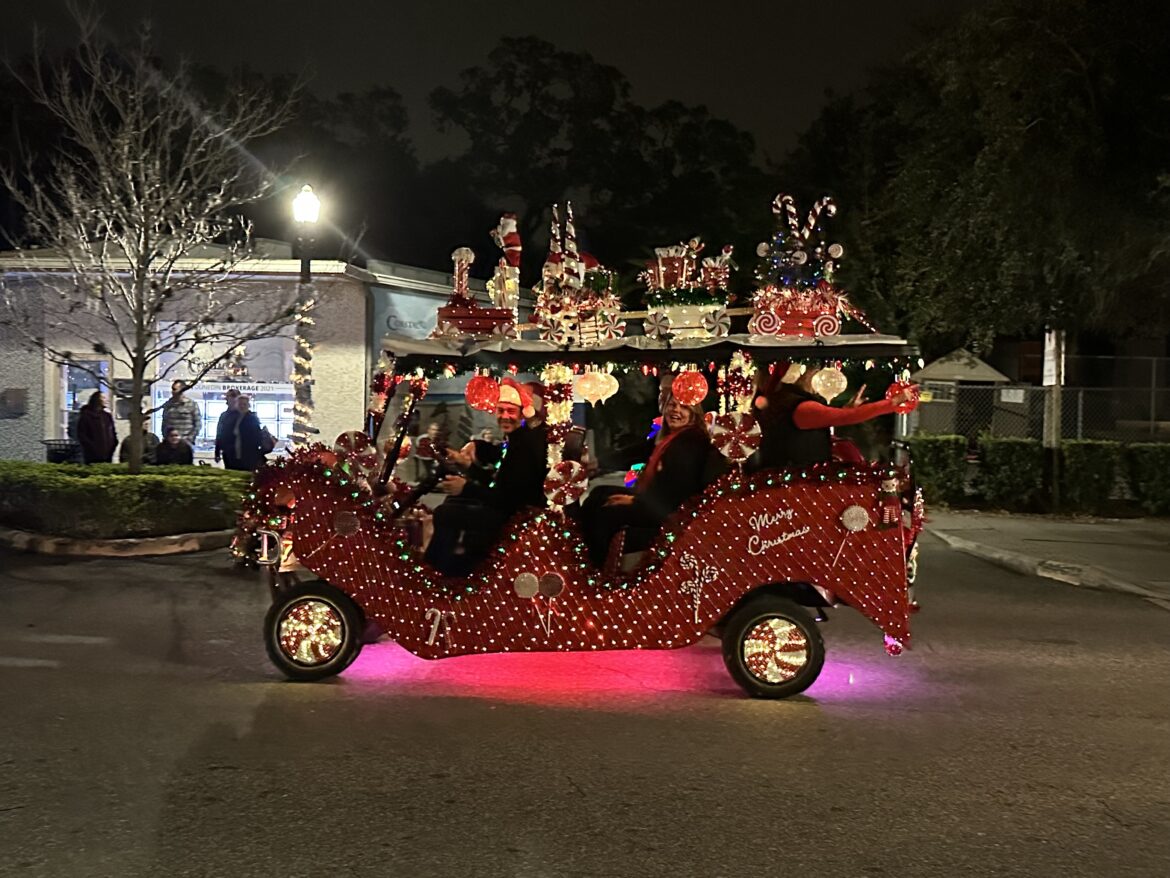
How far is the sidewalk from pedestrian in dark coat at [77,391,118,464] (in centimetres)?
1097

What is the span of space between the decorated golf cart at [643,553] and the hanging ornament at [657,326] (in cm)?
7

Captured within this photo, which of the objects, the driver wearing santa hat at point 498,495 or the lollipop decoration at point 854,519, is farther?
the driver wearing santa hat at point 498,495

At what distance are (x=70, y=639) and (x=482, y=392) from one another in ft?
12.1

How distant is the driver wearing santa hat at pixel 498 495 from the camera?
710 cm

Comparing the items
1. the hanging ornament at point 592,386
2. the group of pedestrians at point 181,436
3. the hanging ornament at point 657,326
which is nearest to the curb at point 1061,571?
the hanging ornament at point 657,326

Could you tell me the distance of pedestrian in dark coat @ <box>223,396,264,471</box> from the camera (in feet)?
50.6

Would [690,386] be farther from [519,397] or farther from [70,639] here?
[70,639]

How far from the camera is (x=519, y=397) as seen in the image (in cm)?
743

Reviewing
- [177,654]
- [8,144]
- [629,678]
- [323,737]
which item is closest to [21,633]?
[177,654]

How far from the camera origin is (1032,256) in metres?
15.9

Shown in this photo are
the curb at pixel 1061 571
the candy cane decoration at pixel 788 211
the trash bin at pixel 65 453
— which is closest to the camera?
the candy cane decoration at pixel 788 211

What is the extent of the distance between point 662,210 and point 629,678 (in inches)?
1238

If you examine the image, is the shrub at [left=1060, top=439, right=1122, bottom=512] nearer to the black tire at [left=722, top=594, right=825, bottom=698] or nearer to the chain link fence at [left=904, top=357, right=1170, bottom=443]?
the chain link fence at [left=904, top=357, right=1170, bottom=443]

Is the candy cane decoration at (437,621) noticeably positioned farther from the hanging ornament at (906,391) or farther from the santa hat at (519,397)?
the hanging ornament at (906,391)
